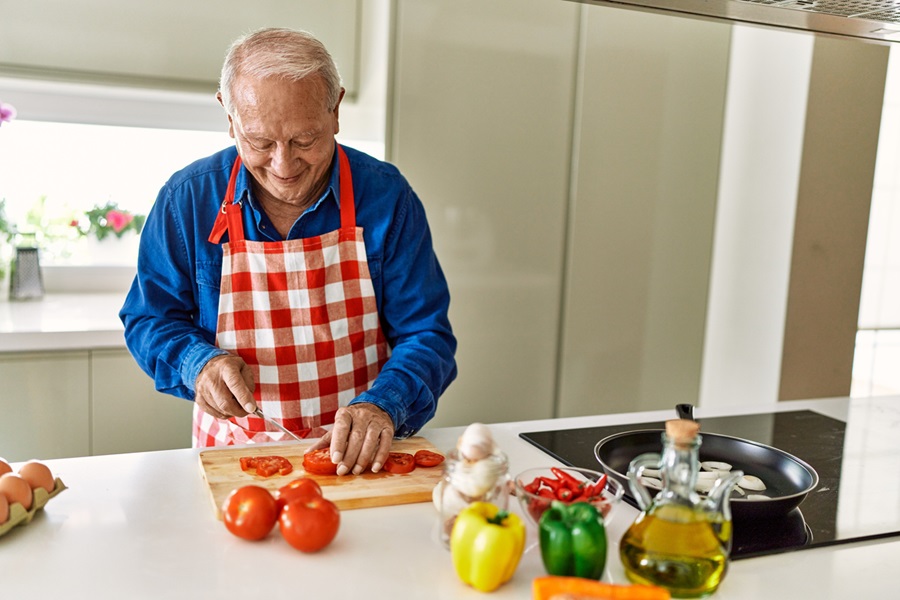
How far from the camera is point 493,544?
897 mm

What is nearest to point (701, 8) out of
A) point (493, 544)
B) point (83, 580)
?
point (493, 544)

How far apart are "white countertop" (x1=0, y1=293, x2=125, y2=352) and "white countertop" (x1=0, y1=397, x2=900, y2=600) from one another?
3.49 feet

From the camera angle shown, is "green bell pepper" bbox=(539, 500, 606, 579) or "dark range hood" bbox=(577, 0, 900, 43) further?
"dark range hood" bbox=(577, 0, 900, 43)

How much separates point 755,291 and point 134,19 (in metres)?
2.09

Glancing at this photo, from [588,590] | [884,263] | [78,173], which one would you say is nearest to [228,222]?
[588,590]

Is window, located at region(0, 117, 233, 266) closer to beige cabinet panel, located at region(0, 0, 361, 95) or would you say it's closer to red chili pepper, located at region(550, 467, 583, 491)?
beige cabinet panel, located at region(0, 0, 361, 95)

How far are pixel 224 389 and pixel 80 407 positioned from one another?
3.70 feet

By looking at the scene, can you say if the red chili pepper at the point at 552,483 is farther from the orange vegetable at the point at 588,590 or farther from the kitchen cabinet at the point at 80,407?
the kitchen cabinet at the point at 80,407

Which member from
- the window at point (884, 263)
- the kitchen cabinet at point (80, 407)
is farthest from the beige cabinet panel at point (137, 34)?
the window at point (884, 263)

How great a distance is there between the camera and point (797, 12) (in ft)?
4.70

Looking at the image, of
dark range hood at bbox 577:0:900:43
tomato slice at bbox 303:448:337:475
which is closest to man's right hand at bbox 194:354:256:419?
tomato slice at bbox 303:448:337:475

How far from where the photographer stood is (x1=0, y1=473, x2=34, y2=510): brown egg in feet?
3.35

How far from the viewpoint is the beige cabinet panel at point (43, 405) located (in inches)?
85.7

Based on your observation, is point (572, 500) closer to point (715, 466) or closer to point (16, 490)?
point (715, 466)
